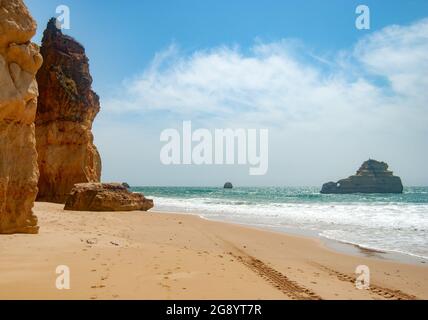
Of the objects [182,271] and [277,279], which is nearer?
[182,271]

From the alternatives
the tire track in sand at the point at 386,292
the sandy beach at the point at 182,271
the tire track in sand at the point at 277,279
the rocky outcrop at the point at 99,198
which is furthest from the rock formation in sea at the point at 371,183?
the tire track in sand at the point at 386,292

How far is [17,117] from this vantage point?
9312 mm

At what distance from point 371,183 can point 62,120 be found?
9473 cm

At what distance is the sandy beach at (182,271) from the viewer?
5.32 metres

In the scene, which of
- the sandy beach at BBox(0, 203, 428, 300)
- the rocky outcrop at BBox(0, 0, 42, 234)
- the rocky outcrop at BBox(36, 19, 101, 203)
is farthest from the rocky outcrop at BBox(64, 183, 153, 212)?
the rocky outcrop at BBox(0, 0, 42, 234)

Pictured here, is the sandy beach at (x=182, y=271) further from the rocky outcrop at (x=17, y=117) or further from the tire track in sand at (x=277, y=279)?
the rocky outcrop at (x=17, y=117)

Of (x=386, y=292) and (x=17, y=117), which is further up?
(x=17, y=117)

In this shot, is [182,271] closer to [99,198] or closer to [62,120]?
[99,198]
